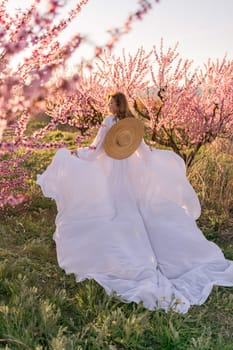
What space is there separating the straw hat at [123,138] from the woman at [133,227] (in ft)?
0.35

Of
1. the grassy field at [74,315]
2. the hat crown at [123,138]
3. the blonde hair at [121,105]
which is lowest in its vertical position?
the grassy field at [74,315]

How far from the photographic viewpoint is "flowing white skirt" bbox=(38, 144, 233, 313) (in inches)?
185

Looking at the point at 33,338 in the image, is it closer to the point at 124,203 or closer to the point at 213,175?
the point at 124,203

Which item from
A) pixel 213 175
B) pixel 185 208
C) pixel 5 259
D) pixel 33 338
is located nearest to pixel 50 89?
pixel 33 338

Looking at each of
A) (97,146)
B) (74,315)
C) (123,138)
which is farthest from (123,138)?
(74,315)

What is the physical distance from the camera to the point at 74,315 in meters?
4.13

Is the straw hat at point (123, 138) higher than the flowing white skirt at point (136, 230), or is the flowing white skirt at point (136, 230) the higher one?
the straw hat at point (123, 138)

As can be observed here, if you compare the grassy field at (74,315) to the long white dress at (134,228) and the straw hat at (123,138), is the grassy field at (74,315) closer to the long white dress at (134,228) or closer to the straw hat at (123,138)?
the long white dress at (134,228)

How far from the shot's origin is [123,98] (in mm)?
5684

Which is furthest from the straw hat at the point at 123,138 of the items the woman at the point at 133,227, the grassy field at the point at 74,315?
the grassy field at the point at 74,315

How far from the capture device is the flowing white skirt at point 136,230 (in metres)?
4.69

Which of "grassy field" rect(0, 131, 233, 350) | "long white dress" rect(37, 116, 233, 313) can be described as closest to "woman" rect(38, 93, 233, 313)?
"long white dress" rect(37, 116, 233, 313)

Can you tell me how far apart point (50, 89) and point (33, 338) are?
8.39 ft

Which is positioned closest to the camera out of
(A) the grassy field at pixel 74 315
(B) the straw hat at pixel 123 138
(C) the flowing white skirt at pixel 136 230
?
(A) the grassy field at pixel 74 315
